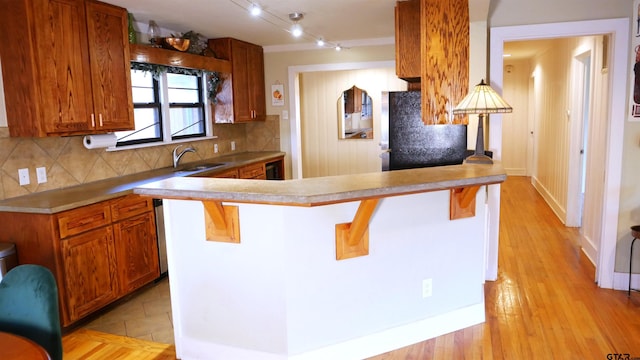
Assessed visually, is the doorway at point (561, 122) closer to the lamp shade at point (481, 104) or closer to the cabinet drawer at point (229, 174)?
the lamp shade at point (481, 104)

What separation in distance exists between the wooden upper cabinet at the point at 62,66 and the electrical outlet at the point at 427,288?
2.56m

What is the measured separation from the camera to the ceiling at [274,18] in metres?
3.64

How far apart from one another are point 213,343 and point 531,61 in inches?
339

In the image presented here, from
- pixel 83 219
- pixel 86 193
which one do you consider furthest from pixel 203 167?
pixel 83 219

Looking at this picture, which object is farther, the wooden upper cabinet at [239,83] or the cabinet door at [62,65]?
the wooden upper cabinet at [239,83]

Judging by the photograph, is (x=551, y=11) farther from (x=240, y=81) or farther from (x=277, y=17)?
(x=240, y=81)

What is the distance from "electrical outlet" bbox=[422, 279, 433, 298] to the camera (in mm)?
2701

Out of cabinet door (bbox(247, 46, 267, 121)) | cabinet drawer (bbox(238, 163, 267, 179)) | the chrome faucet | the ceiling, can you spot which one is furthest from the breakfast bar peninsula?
cabinet door (bbox(247, 46, 267, 121))

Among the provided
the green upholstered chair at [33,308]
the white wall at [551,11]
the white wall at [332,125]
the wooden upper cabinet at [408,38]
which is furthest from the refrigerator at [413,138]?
the white wall at [332,125]

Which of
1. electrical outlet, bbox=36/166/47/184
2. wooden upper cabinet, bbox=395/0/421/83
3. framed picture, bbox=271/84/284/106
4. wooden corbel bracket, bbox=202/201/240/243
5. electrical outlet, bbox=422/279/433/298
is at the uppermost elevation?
wooden upper cabinet, bbox=395/0/421/83

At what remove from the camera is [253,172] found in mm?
5176

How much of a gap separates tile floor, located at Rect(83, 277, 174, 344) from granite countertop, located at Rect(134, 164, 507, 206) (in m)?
1.17

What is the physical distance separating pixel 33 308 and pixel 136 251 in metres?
1.90

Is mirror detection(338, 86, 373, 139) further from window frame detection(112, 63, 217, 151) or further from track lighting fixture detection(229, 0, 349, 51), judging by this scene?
window frame detection(112, 63, 217, 151)
